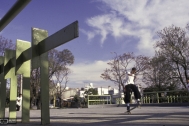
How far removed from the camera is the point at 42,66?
498cm

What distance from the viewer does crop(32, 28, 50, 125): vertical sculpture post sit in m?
4.82

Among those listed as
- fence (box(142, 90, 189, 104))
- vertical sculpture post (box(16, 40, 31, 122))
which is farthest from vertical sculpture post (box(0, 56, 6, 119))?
fence (box(142, 90, 189, 104))

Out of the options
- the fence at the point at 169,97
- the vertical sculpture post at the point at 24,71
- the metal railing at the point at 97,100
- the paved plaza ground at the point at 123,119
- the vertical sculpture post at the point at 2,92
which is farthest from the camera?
the metal railing at the point at 97,100

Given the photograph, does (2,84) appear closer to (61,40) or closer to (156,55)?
(61,40)

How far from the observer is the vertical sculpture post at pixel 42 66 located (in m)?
4.82

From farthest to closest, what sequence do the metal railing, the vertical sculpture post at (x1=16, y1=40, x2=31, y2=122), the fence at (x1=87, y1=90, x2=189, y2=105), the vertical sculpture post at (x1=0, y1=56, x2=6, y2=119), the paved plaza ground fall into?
the metal railing, the fence at (x1=87, y1=90, x2=189, y2=105), the vertical sculpture post at (x1=0, y1=56, x2=6, y2=119), the vertical sculpture post at (x1=16, y1=40, x2=31, y2=122), the paved plaza ground

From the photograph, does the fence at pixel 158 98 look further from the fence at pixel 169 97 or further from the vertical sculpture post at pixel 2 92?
the vertical sculpture post at pixel 2 92

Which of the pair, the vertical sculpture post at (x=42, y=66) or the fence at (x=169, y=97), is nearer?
the vertical sculpture post at (x=42, y=66)

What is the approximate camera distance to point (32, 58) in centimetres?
504

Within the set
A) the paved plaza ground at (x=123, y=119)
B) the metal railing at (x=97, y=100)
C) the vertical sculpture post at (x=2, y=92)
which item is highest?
the vertical sculpture post at (x=2, y=92)

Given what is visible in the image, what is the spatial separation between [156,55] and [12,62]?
32.5 metres

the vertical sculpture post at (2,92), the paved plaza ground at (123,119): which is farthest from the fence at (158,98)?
the vertical sculpture post at (2,92)

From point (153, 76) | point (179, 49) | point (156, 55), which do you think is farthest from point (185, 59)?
point (153, 76)

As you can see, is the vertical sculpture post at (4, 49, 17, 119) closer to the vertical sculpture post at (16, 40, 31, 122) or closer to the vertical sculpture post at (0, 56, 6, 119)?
the vertical sculpture post at (0, 56, 6, 119)
